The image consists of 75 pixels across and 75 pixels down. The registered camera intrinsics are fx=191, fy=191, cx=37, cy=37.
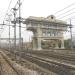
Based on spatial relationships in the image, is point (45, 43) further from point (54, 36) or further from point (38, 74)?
point (38, 74)

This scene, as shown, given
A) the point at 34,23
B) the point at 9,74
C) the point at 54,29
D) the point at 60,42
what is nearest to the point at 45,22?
the point at 34,23

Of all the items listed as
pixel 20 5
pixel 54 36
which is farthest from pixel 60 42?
pixel 20 5

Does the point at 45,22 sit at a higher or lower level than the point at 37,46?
higher

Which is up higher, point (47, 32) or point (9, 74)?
point (47, 32)

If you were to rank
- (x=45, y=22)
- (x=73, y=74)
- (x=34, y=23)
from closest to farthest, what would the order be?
1. (x=73, y=74)
2. (x=45, y=22)
3. (x=34, y=23)

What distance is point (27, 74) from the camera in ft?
47.9

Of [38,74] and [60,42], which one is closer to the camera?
[38,74]

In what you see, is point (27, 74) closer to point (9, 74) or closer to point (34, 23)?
point (9, 74)

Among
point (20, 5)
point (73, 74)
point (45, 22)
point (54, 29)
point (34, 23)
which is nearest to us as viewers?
point (73, 74)

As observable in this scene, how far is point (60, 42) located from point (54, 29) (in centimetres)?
670

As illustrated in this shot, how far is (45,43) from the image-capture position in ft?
294

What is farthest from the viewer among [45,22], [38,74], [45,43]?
[45,43]

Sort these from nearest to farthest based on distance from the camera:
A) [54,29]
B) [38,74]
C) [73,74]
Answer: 1. [73,74]
2. [38,74]
3. [54,29]

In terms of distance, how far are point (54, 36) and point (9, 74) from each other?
65401mm
